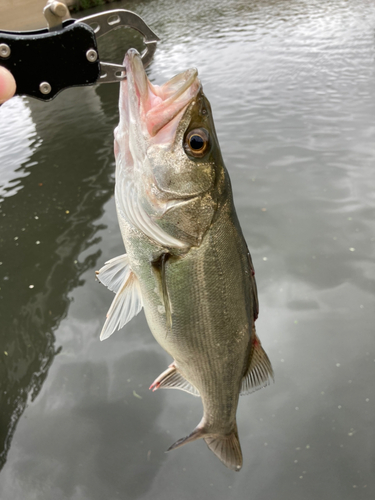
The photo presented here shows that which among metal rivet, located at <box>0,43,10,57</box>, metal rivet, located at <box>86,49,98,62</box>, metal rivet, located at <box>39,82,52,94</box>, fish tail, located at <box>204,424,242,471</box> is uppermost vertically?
metal rivet, located at <box>0,43,10,57</box>

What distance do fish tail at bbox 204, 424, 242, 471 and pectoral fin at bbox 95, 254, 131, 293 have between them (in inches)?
39.9

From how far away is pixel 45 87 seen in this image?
1638 millimetres

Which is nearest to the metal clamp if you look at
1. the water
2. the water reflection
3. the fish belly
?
the fish belly

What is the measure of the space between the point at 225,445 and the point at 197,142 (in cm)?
161

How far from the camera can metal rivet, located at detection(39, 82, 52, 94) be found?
163cm

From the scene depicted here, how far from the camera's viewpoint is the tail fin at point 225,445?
1.99m

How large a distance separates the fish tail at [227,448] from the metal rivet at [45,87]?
6.38 ft

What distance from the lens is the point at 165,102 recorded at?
145cm

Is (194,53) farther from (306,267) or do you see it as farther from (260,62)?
(306,267)

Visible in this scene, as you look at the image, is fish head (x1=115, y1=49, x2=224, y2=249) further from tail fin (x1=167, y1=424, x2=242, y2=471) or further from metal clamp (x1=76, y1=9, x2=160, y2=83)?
tail fin (x1=167, y1=424, x2=242, y2=471)

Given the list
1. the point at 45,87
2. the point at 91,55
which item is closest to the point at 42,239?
the point at 45,87

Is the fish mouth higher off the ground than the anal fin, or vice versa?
the fish mouth

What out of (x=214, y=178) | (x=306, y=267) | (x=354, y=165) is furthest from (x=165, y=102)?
(x=354, y=165)

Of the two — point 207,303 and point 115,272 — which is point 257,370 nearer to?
point 207,303
